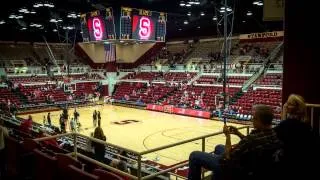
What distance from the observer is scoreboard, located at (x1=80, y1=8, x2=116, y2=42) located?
2452 centimetres

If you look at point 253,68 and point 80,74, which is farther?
point 80,74

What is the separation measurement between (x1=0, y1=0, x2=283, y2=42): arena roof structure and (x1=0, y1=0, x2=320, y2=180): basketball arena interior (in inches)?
6.3

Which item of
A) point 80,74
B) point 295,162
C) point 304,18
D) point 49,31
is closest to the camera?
point 295,162

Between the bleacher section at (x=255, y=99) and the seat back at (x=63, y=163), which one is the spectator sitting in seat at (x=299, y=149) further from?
the bleacher section at (x=255, y=99)

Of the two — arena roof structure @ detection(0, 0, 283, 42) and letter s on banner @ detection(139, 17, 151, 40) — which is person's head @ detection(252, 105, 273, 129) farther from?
letter s on banner @ detection(139, 17, 151, 40)

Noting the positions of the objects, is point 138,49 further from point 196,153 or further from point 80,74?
point 196,153

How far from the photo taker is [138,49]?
40.8 meters

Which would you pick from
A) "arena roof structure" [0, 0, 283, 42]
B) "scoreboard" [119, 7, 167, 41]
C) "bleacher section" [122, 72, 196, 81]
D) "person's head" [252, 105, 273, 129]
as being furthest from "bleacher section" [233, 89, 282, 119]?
"person's head" [252, 105, 273, 129]

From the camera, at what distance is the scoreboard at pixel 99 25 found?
80.4 feet

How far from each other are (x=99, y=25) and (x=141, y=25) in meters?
3.50

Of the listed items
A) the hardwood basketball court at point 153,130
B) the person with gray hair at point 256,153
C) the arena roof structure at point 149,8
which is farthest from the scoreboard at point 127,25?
the person with gray hair at point 256,153

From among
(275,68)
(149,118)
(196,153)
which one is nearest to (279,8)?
(196,153)

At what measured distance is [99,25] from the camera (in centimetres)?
2533

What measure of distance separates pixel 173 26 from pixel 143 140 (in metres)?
25.9
